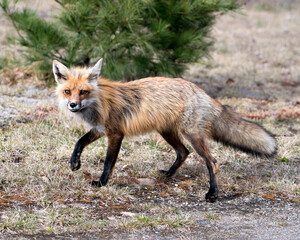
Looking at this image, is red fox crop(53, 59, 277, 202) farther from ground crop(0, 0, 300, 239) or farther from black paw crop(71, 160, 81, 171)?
ground crop(0, 0, 300, 239)

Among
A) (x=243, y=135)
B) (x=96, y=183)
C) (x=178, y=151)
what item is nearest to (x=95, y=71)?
(x=96, y=183)

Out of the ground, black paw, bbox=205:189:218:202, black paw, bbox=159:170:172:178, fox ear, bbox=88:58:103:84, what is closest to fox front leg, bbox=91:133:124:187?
the ground

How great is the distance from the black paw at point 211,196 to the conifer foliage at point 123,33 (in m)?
3.66

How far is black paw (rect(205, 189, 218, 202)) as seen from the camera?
477cm

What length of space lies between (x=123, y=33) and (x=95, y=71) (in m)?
3.04

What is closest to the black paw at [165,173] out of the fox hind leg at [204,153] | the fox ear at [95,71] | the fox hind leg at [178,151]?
the fox hind leg at [178,151]

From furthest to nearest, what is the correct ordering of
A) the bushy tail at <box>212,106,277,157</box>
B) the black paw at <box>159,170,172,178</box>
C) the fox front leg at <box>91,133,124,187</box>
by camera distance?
the black paw at <box>159,170,172,178</box>
the bushy tail at <box>212,106,277,157</box>
the fox front leg at <box>91,133,124,187</box>

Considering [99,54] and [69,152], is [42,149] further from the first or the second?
[99,54]

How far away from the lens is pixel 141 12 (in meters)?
7.96

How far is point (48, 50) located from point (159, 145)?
3.31 metres

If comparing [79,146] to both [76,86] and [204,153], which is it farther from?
[204,153]

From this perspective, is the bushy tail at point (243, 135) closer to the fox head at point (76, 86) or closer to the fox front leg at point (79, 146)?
the fox front leg at point (79, 146)

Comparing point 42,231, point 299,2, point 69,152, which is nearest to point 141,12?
point 69,152

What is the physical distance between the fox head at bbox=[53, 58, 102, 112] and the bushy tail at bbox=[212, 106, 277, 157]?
61.6 inches
